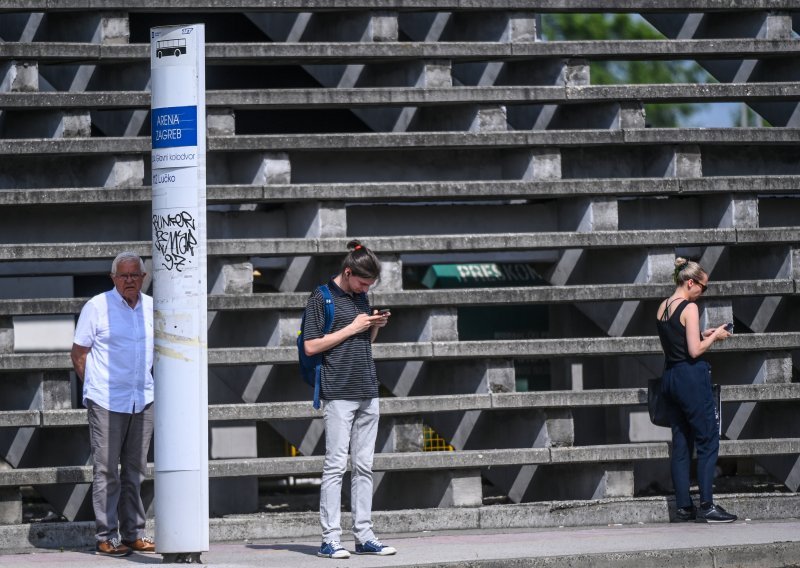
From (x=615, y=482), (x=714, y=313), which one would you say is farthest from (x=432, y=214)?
(x=615, y=482)

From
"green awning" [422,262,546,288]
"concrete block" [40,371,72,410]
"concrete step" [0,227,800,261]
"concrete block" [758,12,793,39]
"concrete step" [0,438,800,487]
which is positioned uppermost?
"concrete block" [758,12,793,39]

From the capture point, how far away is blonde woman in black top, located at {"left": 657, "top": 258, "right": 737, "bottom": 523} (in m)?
9.55

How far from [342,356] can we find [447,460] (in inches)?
77.2

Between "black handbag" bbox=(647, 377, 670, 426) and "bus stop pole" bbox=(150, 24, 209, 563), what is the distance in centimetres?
348

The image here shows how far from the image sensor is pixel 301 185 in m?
10.2

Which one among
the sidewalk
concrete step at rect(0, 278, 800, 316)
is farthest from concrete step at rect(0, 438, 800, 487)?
concrete step at rect(0, 278, 800, 316)

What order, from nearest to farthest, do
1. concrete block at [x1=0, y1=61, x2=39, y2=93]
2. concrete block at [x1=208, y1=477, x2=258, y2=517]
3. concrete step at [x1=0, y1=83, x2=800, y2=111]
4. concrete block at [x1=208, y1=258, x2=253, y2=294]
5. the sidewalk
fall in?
the sidewalk → concrete block at [x1=208, y1=477, x2=258, y2=517] → concrete block at [x1=208, y1=258, x2=253, y2=294] → concrete step at [x1=0, y1=83, x2=800, y2=111] → concrete block at [x1=0, y1=61, x2=39, y2=93]

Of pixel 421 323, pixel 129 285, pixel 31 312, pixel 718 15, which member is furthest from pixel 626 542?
pixel 718 15

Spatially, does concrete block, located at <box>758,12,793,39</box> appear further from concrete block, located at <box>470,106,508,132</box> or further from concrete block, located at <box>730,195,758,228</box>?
concrete block, located at <box>470,106,508,132</box>

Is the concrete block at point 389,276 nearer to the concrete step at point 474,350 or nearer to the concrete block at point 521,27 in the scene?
the concrete step at point 474,350

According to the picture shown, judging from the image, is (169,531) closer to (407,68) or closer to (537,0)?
(407,68)

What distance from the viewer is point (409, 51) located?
10.8 m

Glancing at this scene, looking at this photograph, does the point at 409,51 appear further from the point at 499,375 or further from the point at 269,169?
the point at 499,375

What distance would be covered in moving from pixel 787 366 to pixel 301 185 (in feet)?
12.9
